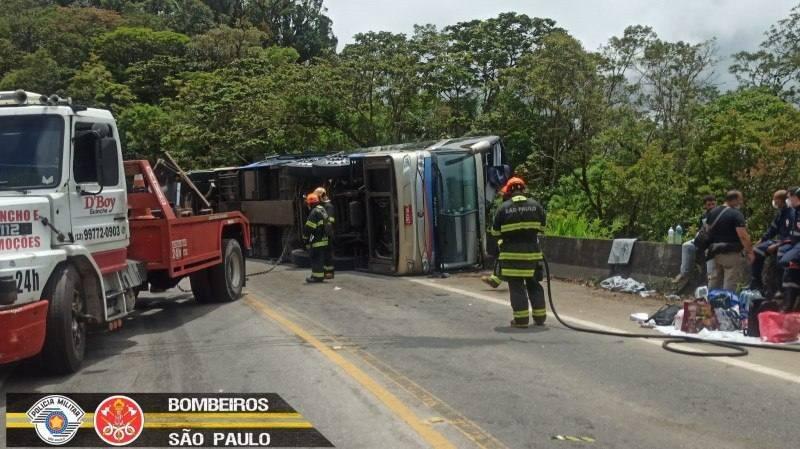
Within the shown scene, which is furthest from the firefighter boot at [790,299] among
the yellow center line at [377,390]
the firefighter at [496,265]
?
the yellow center line at [377,390]

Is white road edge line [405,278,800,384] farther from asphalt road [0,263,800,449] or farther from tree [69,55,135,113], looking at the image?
tree [69,55,135,113]

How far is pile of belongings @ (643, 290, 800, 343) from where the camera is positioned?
8.38m

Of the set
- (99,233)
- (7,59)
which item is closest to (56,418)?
(99,233)

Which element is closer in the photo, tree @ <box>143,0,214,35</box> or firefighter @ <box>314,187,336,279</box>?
firefighter @ <box>314,187,336,279</box>

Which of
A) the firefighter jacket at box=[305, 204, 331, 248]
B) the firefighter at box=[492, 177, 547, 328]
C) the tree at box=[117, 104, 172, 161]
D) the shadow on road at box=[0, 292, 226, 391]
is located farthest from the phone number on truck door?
the tree at box=[117, 104, 172, 161]

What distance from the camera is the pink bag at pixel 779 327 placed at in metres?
8.31

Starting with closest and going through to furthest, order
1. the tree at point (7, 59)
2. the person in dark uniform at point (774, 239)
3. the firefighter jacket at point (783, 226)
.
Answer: the firefighter jacket at point (783, 226) < the person in dark uniform at point (774, 239) < the tree at point (7, 59)

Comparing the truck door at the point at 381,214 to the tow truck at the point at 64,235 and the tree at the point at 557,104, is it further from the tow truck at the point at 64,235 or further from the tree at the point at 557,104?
the tow truck at the point at 64,235

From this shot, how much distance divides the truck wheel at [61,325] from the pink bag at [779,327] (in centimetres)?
716

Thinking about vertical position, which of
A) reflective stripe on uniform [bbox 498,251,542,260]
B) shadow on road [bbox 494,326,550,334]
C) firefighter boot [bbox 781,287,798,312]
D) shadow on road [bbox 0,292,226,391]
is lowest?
shadow on road [bbox 494,326,550,334]

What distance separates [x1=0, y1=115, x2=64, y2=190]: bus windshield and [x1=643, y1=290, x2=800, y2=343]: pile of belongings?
699 centimetres

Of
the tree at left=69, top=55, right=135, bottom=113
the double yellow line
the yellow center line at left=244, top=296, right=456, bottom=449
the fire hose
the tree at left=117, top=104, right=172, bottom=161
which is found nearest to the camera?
the yellow center line at left=244, top=296, right=456, bottom=449

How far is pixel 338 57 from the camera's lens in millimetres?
27875

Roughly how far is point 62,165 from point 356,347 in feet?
11.6
